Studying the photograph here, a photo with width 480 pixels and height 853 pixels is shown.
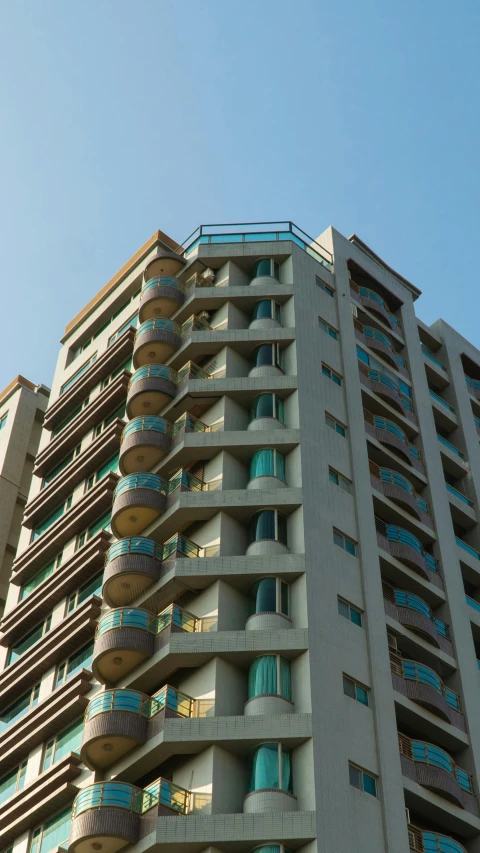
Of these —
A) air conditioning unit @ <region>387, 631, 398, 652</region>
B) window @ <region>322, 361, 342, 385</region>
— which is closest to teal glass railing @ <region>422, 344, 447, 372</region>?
window @ <region>322, 361, 342, 385</region>

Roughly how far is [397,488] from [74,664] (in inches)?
601

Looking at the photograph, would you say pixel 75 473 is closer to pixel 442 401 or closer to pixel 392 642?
pixel 392 642

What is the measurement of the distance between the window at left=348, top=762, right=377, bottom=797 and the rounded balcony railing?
22329mm

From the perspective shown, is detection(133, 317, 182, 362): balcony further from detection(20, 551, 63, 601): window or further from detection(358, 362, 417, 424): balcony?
detection(20, 551, 63, 601): window

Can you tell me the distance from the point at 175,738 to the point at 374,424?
67.4ft

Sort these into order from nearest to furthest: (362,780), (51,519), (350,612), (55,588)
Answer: (362,780) < (350,612) < (55,588) < (51,519)

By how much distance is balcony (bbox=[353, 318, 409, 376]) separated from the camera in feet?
195

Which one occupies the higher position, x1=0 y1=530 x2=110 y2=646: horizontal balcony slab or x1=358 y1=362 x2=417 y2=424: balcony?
x1=358 y1=362 x2=417 y2=424: balcony

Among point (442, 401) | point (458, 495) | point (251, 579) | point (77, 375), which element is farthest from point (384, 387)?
point (77, 375)

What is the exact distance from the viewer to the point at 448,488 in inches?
2290

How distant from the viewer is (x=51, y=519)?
2307 inches

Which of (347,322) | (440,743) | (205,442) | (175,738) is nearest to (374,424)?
(347,322)

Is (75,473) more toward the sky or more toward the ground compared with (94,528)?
more toward the sky

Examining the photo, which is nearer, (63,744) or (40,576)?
(63,744)
